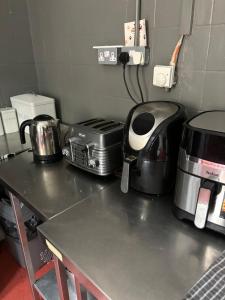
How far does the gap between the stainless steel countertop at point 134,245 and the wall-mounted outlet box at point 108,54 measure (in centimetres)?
64

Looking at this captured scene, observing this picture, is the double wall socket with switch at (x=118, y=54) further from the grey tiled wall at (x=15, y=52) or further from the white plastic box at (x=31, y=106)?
the grey tiled wall at (x=15, y=52)

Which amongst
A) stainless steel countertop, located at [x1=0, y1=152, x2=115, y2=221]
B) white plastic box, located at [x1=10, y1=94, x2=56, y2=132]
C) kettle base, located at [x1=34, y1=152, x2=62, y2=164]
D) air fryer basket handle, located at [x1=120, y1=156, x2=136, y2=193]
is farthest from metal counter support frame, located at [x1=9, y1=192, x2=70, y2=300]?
white plastic box, located at [x1=10, y1=94, x2=56, y2=132]

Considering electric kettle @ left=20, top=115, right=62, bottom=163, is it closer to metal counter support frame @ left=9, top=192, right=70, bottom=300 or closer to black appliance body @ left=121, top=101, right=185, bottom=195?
metal counter support frame @ left=9, top=192, right=70, bottom=300

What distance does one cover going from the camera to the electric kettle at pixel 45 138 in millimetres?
1083

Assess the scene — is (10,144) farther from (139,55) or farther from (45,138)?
(139,55)

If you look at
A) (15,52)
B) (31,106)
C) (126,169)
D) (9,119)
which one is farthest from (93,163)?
(15,52)

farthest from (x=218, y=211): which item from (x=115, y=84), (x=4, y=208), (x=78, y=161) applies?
(x=4, y=208)

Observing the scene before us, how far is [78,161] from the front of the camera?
39.6 inches

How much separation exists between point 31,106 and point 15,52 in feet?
1.43

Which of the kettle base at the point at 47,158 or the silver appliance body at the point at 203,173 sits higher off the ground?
the silver appliance body at the point at 203,173

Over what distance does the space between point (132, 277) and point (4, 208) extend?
3.64 ft

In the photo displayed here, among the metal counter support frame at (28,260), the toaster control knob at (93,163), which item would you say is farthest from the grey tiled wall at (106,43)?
the metal counter support frame at (28,260)

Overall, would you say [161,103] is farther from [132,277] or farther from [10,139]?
[10,139]

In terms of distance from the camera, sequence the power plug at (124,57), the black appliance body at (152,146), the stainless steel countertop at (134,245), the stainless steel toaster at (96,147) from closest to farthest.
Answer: the stainless steel countertop at (134,245) → the black appliance body at (152,146) → the stainless steel toaster at (96,147) → the power plug at (124,57)
